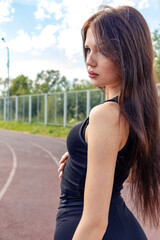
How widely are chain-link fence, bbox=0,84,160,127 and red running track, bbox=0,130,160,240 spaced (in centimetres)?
1270

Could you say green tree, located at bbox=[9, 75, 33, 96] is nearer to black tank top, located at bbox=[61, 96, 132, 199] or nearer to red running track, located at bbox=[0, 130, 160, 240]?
red running track, located at bbox=[0, 130, 160, 240]

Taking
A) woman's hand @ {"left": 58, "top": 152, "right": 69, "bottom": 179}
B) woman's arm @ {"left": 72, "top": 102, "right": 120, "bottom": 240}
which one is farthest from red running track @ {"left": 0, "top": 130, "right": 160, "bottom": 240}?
woman's arm @ {"left": 72, "top": 102, "right": 120, "bottom": 240}

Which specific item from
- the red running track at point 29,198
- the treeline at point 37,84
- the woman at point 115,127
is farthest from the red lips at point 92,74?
the treeline at point 37,84

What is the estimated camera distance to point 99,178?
1132mm

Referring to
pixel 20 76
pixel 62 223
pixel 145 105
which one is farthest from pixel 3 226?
pixel 20 76

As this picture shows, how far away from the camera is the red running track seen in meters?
4.26

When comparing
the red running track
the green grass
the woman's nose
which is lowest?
the green grass

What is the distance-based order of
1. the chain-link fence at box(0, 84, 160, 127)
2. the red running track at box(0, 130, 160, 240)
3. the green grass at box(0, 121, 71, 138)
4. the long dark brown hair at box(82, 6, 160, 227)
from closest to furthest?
the long dark brown hair at box(82, 6, 160, 227), the red running track at box(0, 130, 160, 240), the green grass at box(0, 121, 71, 138), the chain-link fence at box(0, 84, 160, 127)

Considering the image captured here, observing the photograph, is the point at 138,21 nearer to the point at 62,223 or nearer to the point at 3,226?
the point at 62,223

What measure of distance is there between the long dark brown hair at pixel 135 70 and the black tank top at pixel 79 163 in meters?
0.04

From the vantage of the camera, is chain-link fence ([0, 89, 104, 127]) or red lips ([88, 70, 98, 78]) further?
chain-link fence ([0, 89, 104, 127])

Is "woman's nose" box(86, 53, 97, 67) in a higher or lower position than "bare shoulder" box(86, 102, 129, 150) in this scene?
higher

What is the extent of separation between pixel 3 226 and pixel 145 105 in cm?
373

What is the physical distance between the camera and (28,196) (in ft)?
19.4
